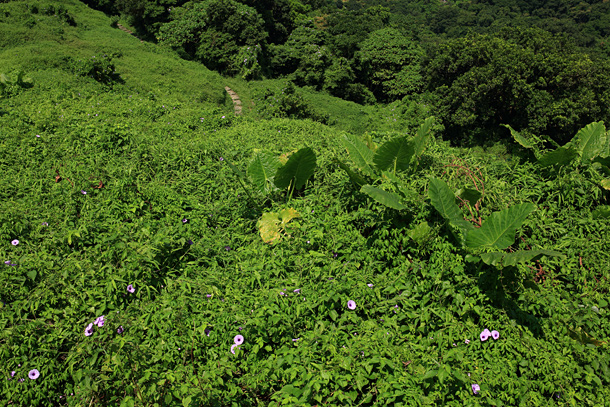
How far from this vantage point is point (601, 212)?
338cm

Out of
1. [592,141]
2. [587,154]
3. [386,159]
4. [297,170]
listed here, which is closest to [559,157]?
[587,154]

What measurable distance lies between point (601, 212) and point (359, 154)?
221cm

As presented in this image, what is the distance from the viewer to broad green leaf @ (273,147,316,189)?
3867 mm

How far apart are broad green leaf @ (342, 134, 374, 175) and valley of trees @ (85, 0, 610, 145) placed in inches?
305

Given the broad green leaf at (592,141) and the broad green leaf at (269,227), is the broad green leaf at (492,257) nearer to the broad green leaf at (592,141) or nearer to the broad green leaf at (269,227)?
the broad green leaf at (269,227)

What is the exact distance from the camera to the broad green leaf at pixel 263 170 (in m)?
4.12

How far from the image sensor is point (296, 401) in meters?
2.03

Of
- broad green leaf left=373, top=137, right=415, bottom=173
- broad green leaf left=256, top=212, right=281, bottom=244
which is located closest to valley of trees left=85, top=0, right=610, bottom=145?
broad green leaf left=373, top=137, right=415, bottom=173

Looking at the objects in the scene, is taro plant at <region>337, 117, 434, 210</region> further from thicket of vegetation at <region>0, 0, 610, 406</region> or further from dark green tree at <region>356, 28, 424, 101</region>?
dark green tree at <region>356, 28, 424, 101</region>

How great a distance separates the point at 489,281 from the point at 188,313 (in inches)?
84.3

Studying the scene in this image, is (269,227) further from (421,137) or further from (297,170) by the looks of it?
(421,137)

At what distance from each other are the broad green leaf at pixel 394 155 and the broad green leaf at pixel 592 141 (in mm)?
1864

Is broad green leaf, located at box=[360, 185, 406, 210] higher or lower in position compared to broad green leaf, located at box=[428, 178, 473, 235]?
lower

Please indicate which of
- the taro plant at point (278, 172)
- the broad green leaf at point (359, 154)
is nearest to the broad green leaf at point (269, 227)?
the taro plant at point (278, 172)
